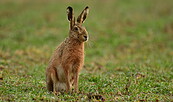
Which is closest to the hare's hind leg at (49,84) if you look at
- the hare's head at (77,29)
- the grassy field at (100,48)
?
the grassy field at (100,48)

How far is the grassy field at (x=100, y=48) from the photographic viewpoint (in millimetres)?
8523

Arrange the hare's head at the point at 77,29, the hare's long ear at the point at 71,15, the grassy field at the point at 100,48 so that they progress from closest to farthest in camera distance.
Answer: the hare's head at the point at 77,29 → the hare's long ear at the point at 71,15 → the grassy field at the point at 100,48

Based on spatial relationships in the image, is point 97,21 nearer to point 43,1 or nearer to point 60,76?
point 43,1

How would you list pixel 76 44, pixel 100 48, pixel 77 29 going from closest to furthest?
pixel 77 29 < pixel 76 44 < pixel 100 48

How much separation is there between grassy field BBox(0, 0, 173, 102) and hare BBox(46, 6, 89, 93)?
0.32m

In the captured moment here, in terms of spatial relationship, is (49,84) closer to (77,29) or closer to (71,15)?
(77,29)

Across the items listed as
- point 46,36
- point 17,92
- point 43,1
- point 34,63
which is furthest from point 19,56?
point 43,1

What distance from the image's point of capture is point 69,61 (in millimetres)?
7930

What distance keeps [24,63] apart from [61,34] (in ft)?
20.8

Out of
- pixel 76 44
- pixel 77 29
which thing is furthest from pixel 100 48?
pixel 77 29

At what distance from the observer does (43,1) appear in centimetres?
2711

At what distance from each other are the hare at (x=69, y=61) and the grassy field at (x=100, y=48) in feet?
1.06

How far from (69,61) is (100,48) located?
9.05 meters

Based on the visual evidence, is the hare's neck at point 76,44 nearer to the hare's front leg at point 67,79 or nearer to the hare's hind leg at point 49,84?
the hare's front leg at point 67,79
